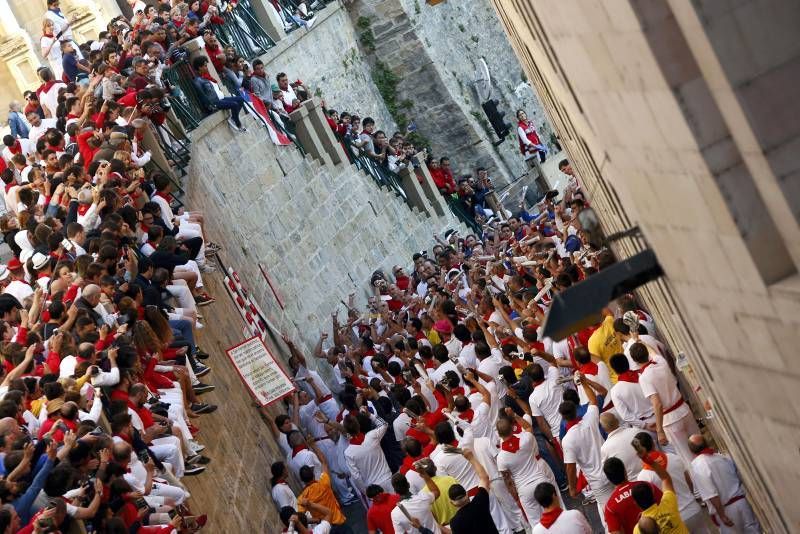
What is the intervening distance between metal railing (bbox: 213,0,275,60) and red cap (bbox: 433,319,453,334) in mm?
9303

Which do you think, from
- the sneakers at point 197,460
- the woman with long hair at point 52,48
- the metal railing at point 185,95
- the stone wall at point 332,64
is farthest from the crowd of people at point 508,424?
the stone wall at point 332,64

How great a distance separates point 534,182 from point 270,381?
773 inches

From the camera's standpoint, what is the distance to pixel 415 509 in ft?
50.0

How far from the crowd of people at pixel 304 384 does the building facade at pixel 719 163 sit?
1.44 m

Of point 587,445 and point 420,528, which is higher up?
point 587,445

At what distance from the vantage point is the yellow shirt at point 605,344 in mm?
15477

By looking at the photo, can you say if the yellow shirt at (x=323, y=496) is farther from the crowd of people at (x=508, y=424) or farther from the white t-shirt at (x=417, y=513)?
the white t-shirt at (x=417, y=513)

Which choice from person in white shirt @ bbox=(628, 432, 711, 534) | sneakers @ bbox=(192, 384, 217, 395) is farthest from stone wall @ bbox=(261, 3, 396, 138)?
person in white shirt @ bbox=(628, 432, 711, 534)

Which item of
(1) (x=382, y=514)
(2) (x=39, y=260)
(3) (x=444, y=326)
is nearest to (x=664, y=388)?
(1) (x=382, y=514)

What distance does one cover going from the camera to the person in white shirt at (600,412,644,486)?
1327 centimetres

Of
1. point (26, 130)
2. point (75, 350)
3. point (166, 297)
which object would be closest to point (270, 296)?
point (26, 130)

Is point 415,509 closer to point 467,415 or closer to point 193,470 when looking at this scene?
point 467,415

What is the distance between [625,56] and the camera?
28.2 feet

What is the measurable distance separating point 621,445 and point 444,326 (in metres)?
8.20
